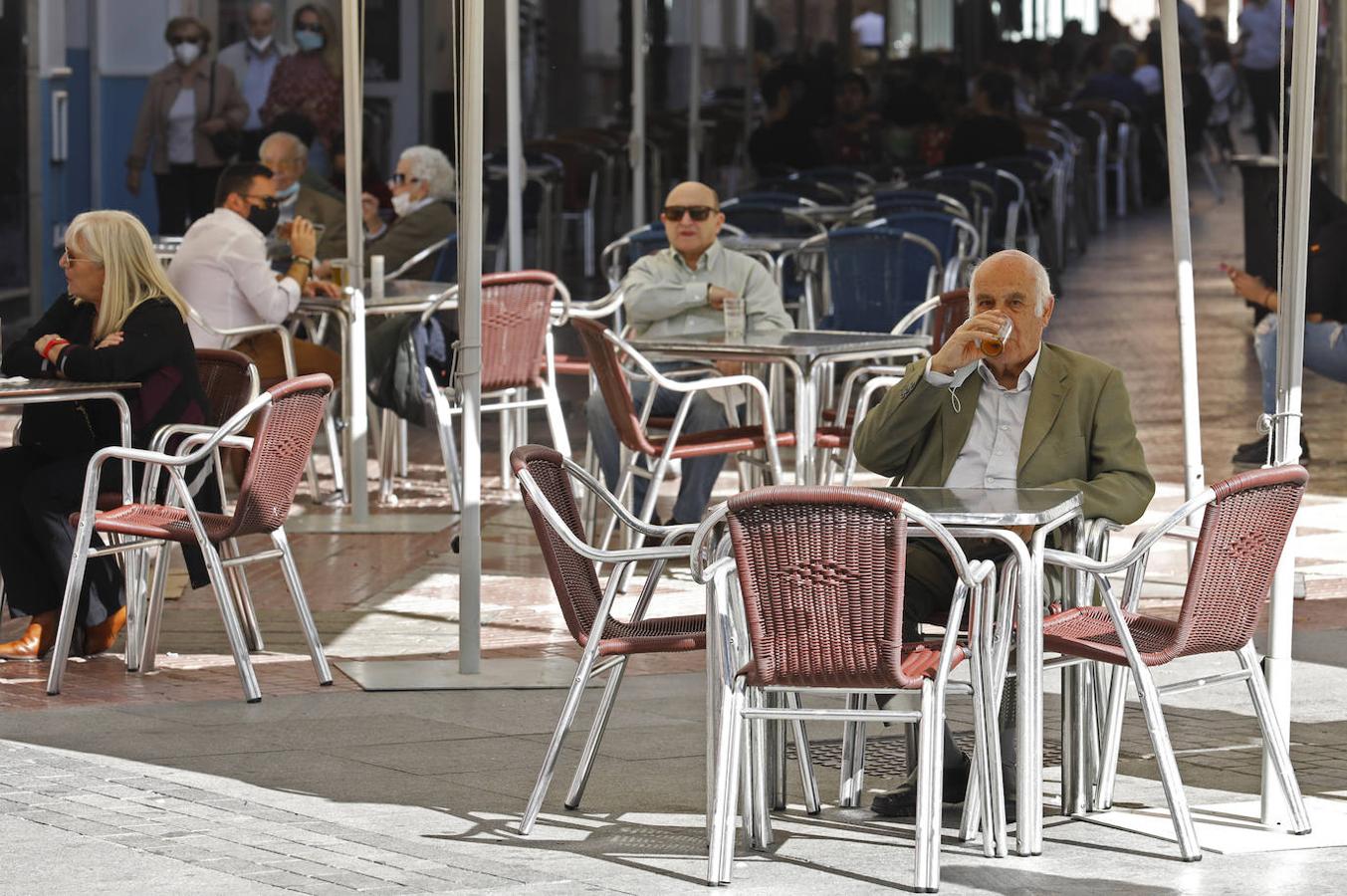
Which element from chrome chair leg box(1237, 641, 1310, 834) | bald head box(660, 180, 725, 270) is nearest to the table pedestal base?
chrome chair leg box(1237, 641, 1310, 834)

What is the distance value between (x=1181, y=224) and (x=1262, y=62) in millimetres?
19942

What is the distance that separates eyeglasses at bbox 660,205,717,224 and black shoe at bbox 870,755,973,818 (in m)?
3.76

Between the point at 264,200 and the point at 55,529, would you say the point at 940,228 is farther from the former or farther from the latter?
the point at 55,529

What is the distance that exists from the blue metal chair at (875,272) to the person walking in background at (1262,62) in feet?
50.4

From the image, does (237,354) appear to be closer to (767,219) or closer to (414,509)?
(414,509)

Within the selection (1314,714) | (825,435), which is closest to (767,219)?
(825,435)

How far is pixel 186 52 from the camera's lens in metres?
15.2

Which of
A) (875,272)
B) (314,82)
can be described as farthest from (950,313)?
(314,82)

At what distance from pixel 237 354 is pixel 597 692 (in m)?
1.59

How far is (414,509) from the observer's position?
9.59m

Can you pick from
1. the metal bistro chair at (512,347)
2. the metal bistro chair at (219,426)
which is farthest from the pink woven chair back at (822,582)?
the metal bistro chair at (512,347)

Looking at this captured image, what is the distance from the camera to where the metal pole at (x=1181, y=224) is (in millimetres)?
6426

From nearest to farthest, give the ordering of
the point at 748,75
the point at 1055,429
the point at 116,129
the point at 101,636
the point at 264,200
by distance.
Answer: the point at 1055,429 → the point at 101,636 → the point at 264,200 → the point at 116,129 → the point at 748,75

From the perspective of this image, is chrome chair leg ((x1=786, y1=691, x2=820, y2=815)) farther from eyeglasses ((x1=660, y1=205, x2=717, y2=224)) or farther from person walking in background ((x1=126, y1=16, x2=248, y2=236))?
person walking in background ((x1=126, y1=16, x2=248, y2=236))
